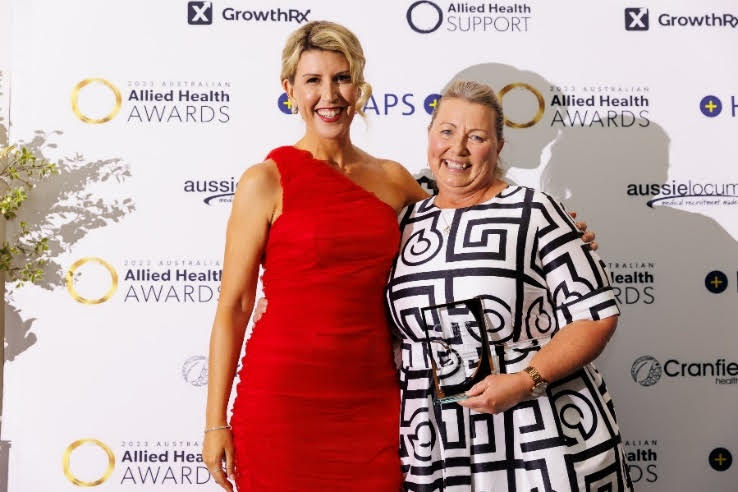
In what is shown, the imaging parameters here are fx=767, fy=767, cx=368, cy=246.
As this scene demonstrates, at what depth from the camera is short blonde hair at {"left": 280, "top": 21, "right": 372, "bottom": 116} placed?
76.5 inches

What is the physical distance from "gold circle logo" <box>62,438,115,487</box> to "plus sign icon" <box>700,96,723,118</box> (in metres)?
2.54

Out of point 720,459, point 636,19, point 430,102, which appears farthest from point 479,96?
point 720,459

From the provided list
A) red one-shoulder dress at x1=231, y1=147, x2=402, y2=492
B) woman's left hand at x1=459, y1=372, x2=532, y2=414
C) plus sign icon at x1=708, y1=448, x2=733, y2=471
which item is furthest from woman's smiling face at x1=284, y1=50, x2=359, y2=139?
Result: plus sign icon at x1=708, y1=448, x2=733, y2=471

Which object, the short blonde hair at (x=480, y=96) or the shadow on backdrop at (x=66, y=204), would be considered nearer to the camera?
the short blonde hair at (x=480, y=96)

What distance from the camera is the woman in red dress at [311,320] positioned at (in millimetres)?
1836

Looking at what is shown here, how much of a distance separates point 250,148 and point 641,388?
171 cm

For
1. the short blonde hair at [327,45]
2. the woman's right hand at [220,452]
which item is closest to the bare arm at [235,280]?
the woman's right hand at [220,452]

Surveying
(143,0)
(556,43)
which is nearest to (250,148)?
(143,0)

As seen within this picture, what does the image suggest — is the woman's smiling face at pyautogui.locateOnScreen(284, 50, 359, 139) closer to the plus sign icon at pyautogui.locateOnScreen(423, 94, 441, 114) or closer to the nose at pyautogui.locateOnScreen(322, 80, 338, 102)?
the nose at pyautogui.locateOnScreen(322, 80, 338, 102)

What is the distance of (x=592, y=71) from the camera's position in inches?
113

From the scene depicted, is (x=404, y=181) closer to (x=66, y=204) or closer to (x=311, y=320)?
(x=311, y=320)

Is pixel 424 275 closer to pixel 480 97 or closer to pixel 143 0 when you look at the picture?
pixel 480 97

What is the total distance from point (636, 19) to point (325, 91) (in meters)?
1.52

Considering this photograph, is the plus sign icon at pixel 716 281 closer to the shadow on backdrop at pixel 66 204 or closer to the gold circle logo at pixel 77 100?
the shadow on backdrop at pixel 66 204
